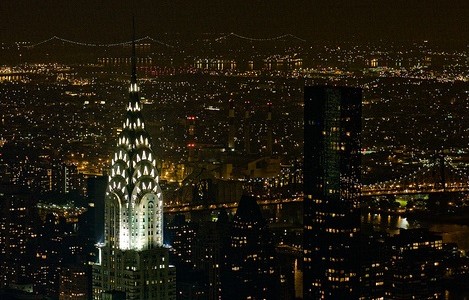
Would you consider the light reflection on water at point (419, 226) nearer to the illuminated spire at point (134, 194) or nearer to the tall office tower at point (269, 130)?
the tall office tower at point (269, 130)

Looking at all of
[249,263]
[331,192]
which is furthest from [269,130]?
[331,192]

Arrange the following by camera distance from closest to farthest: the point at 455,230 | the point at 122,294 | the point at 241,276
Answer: the point at 122,294 < the point at 241,276 < the point at 455,230

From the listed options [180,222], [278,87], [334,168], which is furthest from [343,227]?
[278,87]

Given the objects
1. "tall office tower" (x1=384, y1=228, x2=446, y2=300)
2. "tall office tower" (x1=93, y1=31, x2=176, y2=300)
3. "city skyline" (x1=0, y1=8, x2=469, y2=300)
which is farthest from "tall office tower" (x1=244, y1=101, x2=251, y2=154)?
"tall office tower" (x1=93, y1=31, x2=176, y2=300)

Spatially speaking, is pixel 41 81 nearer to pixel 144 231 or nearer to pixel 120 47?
pixel 120 47

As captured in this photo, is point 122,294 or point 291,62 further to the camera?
point 291,62

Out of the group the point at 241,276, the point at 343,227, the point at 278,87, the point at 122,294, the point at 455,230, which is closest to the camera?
the point at 122,294
